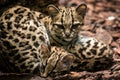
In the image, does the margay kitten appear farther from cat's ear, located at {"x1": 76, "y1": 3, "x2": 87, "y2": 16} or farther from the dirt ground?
the dirt ground

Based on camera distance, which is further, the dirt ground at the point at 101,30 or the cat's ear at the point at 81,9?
the cat's ear at the point at 81,9

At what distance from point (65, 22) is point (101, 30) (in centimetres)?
209

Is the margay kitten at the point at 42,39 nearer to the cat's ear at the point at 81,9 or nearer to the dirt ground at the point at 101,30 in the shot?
the cat's ear at the point at 81,9

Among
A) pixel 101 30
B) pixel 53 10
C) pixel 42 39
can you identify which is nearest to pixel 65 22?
pixel 53 10

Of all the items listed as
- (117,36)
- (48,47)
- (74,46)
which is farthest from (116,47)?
(48,47)

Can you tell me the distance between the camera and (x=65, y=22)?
683cm

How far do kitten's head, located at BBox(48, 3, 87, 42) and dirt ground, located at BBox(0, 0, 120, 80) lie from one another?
0.56 meters

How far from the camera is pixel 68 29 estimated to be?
22.4ft

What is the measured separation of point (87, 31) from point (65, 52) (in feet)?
7.21

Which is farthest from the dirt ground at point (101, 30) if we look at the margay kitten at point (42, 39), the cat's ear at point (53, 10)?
the cat's ear at point (53, 10)

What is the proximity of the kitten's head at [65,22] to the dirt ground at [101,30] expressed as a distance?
0.56 metres

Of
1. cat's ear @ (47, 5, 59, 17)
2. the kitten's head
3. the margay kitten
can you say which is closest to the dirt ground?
the margay kitten

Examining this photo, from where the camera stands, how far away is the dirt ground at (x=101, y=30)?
259 inches

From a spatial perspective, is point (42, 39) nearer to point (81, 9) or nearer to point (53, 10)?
point (53, 10)
